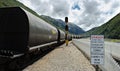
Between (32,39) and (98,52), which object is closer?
(98,52)

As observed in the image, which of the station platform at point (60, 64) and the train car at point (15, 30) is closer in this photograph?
the train car at point (15, 30)

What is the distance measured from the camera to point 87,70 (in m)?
12.5

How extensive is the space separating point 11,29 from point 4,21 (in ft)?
2.09

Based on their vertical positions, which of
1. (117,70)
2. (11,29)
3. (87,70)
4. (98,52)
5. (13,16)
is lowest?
(87,70)

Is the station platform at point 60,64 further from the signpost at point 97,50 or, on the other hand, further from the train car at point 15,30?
the signpost at point 97,50

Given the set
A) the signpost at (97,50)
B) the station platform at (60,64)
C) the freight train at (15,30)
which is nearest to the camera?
the signpost at (97,50)

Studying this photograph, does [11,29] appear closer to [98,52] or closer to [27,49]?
[27,49]

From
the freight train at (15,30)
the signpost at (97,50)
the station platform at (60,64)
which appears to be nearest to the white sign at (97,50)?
the signpost at (97,50)

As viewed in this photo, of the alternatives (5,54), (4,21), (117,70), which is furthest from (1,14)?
(117,70)

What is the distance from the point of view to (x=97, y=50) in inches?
320

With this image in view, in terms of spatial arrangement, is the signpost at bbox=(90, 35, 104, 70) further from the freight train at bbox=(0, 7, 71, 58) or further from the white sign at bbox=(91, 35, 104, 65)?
the freight train at bbox=(0, 7, 71, 58)

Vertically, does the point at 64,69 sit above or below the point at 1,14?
below

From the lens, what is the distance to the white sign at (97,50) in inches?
318

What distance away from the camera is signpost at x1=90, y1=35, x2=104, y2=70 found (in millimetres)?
8078
